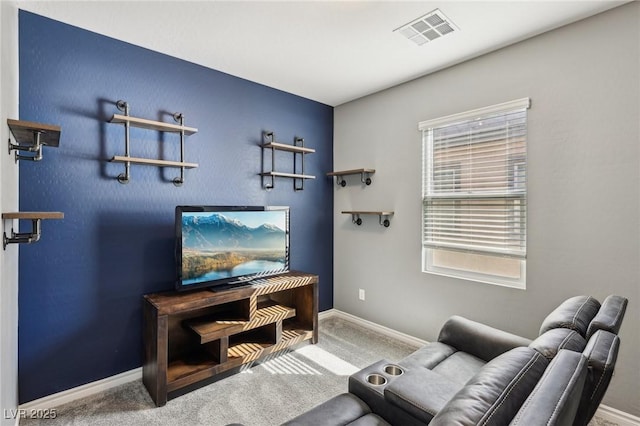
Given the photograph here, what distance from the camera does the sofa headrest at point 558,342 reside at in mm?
1168

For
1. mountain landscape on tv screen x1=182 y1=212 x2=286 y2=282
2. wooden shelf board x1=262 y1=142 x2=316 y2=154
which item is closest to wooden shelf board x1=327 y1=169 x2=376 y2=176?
wooden shelf board x1=262 y1=142 x2=316 y2=154

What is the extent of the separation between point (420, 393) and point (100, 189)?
8.14 feet

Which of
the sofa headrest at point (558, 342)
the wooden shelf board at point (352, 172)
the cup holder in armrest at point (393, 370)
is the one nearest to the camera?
the sofa headrest at point (558, 342)

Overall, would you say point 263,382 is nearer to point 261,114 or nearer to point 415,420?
point 415,420

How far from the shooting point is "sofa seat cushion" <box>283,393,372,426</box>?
1365 mm

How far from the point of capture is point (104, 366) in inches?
93.0

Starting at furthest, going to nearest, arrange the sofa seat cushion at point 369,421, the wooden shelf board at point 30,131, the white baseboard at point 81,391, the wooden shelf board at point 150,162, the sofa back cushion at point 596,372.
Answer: the wooden shelf board at point 150,162, the white baseboard at point 81,391, the wooden shelf board at point 30,131, the sofa seat cushion at point 369,421, the sofa back cushion at point 596,372

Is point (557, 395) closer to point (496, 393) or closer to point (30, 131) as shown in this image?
point (496, 393)

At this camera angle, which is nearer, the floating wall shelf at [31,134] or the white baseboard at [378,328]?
the floating wall shelf at [31,134]

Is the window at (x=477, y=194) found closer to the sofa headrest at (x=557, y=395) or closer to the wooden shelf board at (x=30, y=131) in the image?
the sofa headrest at (x=557, y=395)

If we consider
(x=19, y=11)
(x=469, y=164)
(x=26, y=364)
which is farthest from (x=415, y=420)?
(x=19, y=11)

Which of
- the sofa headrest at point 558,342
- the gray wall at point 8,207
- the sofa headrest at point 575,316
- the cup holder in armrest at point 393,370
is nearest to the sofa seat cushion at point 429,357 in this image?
the cup holder in armrest at point 393,370

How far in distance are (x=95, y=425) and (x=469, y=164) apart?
3348 mm

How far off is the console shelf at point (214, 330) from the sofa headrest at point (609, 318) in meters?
2.15
